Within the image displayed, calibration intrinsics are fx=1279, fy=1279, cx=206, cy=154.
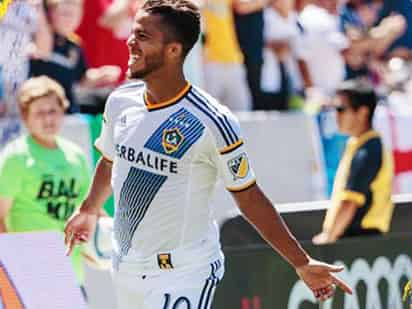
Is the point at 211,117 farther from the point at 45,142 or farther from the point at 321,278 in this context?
the point at 45,142

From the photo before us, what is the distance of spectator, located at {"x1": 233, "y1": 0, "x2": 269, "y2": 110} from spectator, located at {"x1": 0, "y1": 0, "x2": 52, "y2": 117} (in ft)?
6.72

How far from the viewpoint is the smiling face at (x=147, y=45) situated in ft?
17.5

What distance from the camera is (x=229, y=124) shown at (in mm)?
5305

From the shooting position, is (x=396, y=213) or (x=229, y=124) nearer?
(x=229, y=124)

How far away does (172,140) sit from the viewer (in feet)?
17.5

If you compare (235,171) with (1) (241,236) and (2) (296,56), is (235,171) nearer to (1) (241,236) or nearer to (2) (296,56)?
(1) (241,236)

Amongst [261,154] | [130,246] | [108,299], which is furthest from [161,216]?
[261,154]

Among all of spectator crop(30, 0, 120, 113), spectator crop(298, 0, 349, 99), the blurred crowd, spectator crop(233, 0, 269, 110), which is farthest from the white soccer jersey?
spectator crop(298, 0, 349, 99)

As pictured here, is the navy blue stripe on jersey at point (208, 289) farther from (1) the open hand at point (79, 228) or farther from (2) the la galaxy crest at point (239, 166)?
(1) the open hand at point (79, 228)

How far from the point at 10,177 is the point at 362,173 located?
8.27 feet

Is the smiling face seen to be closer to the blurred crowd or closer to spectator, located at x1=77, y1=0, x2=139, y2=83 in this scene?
the blurred crowd

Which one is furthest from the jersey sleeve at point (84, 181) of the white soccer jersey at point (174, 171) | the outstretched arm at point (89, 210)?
the white soccer jersey at point (174, 171)

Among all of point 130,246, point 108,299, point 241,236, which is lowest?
point 108,299

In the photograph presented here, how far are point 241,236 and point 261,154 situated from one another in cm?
377
